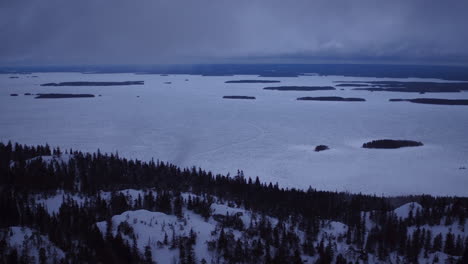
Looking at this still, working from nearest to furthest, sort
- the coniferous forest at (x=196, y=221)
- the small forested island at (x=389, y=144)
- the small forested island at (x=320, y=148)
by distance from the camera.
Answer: the coniferous forest at (x=196, y=221), the small forested island at (x=320, y=148), the small forested island at (x=389, y=144)

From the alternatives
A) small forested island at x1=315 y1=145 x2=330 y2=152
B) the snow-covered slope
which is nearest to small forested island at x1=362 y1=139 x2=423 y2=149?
small forested island at x1=315 y1=145 x2=330 y2=152

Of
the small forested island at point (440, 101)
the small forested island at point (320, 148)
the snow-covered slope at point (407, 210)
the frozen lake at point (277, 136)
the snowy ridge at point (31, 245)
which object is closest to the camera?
the snowy ridge at point (31, 245)

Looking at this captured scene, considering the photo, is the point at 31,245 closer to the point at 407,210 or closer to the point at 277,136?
the point at 407,210

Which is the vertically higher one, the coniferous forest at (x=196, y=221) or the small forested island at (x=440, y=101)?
the small forested island at (x=440, y=101)

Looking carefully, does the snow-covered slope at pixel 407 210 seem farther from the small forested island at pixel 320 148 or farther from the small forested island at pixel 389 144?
the small forested island at pixel 389 144

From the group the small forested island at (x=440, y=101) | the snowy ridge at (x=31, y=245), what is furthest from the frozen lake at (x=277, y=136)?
the snowy ridge at (x=31, y=245)
